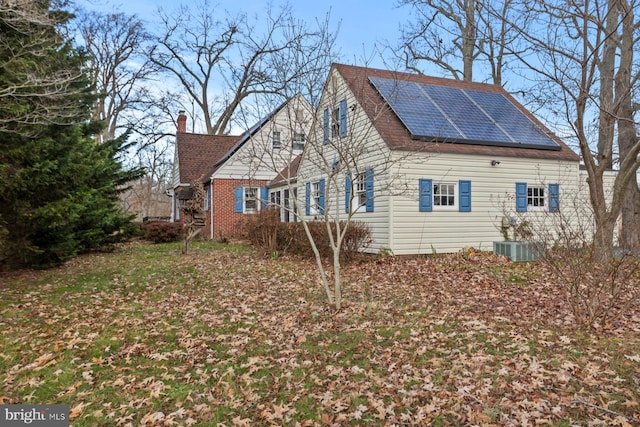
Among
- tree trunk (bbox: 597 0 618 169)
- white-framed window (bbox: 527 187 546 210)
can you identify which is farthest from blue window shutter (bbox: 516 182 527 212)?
tree trunk (bbox: 597 0 618 169)

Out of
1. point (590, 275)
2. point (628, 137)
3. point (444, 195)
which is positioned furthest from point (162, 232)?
point (628, 137)

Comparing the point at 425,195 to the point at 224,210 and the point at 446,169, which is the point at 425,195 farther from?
the point at 224,210

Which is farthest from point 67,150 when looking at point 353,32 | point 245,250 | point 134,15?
point 134,15

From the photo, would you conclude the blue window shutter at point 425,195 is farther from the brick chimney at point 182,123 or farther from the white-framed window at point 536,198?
the brick chimney at point 182,123

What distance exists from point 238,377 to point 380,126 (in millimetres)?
8864

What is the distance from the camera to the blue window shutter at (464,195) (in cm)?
1227

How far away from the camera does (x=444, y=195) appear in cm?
1222

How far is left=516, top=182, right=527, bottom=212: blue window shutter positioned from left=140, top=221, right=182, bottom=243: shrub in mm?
14041

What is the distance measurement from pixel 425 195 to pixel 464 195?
137 cm

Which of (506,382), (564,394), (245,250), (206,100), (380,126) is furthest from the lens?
(206,100)

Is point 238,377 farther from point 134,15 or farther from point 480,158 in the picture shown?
point 134,15

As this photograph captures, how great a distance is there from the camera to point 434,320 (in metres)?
6.02

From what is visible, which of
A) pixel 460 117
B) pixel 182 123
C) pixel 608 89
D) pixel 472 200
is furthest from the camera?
pixel 182 123

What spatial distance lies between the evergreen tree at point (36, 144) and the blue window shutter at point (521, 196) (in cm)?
1198
